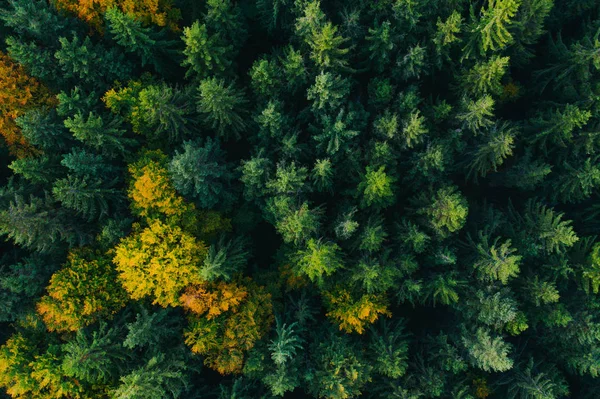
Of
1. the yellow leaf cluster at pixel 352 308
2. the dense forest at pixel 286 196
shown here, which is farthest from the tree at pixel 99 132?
the yellow leaf cluster at pixel 352 308

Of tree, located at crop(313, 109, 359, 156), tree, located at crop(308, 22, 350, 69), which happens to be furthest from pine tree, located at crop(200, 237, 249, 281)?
tree, located at crop(308, 22, 350, 69)

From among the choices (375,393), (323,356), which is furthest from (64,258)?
(375,393)

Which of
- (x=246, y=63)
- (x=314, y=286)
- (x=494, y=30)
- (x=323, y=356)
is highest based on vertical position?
(x=246, y=63)

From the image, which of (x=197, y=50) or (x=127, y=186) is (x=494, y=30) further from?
(x=127, y=186)

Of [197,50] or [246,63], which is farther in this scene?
[246,63]

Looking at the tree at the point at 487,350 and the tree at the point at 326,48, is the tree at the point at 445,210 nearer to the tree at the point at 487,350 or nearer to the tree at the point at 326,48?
the tree at the point at 487,350

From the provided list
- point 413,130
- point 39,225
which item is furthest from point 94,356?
point 413,130

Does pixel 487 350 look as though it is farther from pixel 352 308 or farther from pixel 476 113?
pixel 476 113
